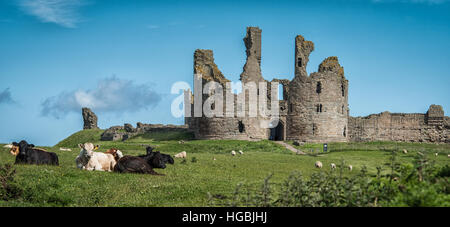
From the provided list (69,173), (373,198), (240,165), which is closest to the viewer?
(373,198)

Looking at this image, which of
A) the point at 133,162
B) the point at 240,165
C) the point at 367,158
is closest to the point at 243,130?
the point at 367,158

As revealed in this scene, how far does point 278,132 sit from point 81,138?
23689 mm

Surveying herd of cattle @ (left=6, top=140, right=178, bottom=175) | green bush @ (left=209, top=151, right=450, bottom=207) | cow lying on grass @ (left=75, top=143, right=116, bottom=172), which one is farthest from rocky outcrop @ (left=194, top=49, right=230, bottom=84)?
green bush @ (left=209, top=151, right=450, bottom=207)

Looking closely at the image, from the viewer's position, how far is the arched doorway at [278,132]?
52844mm

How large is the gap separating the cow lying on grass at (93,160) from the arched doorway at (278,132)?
3587 cm

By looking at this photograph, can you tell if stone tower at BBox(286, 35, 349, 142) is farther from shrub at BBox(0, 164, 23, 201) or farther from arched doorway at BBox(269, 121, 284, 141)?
shrub at BBox(0, 164, 23, 201)

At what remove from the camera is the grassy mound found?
178ft

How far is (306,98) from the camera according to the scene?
5006cm

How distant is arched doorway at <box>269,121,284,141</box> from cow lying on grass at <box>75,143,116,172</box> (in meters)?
35.9

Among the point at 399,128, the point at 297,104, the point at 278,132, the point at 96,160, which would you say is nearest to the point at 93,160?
the point at 96,160

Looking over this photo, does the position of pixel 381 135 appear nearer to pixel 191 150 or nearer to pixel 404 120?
pixel 404 120

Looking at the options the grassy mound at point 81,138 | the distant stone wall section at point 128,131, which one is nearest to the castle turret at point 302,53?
the distant stone wall section at point 128,131

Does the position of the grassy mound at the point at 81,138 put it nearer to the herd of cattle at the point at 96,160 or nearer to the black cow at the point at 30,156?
the black cow at the point at 30,156
